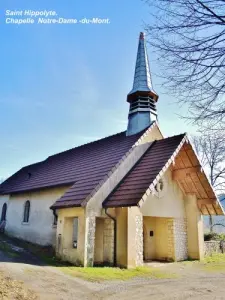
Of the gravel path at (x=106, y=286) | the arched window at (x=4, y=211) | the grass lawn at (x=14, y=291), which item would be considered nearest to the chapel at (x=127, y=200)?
the arched window at (x=4, y=211)

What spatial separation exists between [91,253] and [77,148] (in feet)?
34.5

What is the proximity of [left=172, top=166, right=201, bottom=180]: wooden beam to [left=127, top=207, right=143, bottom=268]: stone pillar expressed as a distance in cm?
384

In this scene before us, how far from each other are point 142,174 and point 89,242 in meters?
3.60

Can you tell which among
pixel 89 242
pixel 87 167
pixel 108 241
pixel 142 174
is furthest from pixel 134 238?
pixel 87 167

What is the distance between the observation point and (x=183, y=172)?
1455cm

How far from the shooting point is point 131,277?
31.3ft

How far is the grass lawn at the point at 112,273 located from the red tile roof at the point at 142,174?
240cm

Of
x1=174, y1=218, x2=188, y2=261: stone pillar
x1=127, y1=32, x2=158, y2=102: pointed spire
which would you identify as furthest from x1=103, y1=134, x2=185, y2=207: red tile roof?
x1=127, y1=32, x2=158, y2=102: pointed spire

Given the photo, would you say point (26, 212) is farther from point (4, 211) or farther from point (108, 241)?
point (108, 241)

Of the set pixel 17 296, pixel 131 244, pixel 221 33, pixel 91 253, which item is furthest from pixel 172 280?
pixel 221 33

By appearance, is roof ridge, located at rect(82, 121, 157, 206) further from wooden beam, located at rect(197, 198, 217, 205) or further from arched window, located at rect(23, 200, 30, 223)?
arched window, located at rect(23, 200, 30, 223)

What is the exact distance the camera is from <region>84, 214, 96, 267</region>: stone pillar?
10578mm

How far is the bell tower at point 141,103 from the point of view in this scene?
16344mm

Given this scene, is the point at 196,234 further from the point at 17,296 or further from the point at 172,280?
the point at 17,296
